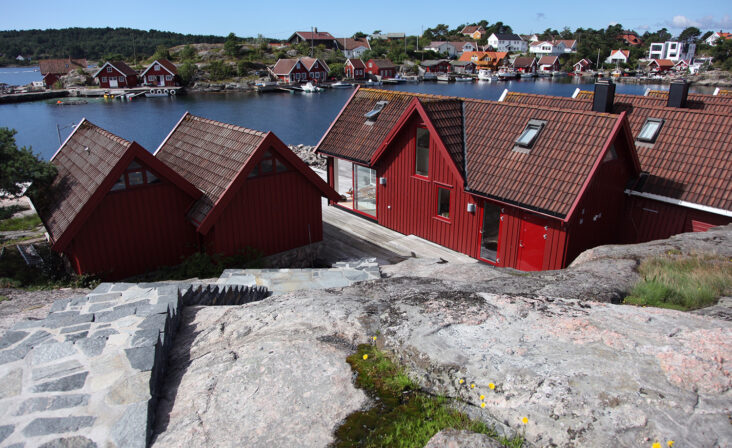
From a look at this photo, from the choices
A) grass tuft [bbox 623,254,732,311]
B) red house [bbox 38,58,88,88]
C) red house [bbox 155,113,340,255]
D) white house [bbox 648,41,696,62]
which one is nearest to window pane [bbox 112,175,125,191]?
red house [bbox 155,113,340,255]

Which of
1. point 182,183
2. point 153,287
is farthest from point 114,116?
point 153,287

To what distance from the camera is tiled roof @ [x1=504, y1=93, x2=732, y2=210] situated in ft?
46.2

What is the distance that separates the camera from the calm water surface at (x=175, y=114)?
5847 cm

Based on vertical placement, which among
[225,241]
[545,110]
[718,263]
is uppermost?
[545,110]

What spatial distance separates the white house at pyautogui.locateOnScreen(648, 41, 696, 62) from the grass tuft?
7288 inches

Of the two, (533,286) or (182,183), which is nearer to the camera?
(533,286)

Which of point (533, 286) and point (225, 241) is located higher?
point (533, 286)

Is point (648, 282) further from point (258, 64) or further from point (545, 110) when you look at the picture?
point (258, 64)

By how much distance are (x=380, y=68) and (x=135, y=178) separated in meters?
108

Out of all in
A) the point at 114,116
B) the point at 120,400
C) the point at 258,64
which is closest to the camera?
the point at 120,400

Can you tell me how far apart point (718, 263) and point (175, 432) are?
10034mm

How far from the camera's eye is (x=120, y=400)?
16.5ft

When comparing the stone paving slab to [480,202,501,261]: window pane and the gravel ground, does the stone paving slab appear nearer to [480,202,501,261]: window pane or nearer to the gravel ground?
the gravel ground

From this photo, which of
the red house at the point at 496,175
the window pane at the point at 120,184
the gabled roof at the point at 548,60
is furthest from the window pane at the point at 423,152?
the gabled roof at the point at 548,60
